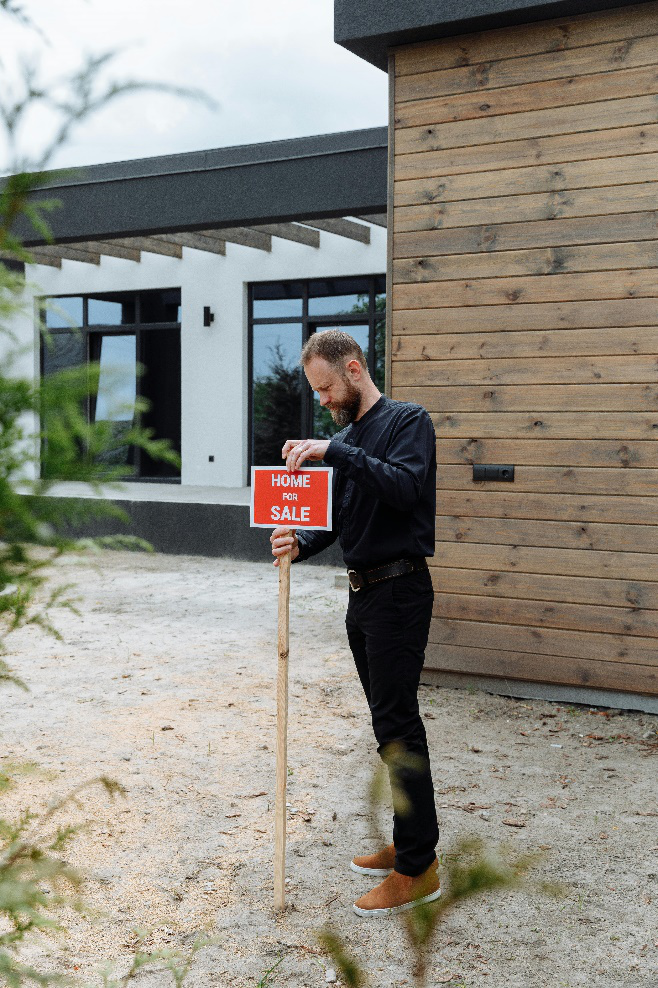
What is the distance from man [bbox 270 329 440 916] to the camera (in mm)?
3154

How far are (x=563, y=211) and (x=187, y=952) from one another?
4222 millimetres

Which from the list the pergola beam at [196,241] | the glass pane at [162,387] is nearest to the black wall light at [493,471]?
the pergola beam at [196,241]

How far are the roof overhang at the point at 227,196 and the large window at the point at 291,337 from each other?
233cm

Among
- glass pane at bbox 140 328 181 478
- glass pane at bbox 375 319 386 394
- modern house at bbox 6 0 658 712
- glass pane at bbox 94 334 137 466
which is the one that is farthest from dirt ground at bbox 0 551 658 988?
glass pane at bbox 140 328 181 478

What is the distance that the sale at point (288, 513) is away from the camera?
3143 millimetres

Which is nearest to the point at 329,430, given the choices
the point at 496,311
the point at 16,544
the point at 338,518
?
the point at 496,311

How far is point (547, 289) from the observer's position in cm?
547

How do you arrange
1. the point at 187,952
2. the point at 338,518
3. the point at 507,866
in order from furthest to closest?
the point at 338,518, the point at 187,952, the point at 507,866

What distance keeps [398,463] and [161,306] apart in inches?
488

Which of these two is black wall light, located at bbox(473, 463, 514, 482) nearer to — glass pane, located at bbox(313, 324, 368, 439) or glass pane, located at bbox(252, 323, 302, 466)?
glass pane, located at bbox(313, 324, 368, 439)

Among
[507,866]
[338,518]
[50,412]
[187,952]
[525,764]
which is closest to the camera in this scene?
[507,866]

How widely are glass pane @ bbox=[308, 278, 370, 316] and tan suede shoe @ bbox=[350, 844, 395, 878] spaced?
10162mm

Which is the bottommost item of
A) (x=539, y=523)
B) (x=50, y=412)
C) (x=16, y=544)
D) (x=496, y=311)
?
(x=539, y=523)

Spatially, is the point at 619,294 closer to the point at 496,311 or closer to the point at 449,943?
the point at 496,311
